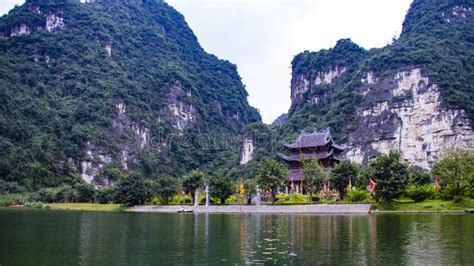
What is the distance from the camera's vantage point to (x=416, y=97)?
14788cm

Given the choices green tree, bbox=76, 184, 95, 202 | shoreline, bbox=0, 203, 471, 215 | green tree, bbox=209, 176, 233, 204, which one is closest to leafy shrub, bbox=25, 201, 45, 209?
green tree, bbox=76, 184, 95, 202

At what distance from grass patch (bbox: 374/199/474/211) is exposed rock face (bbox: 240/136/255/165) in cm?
11790

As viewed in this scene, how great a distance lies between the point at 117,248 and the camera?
29031mm

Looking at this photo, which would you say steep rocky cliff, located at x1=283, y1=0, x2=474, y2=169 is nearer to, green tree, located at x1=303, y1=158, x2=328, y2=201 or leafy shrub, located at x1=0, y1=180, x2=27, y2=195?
green tree, located at x1=303, y1=158, x2=328, y2=201

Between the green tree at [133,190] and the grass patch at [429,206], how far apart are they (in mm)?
43130

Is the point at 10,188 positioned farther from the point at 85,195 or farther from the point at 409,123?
the point at 409,123

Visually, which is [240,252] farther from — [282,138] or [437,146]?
[282,138]

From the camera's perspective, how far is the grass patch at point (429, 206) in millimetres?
58850

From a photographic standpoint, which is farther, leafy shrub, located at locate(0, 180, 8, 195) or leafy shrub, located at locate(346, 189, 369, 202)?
leafy shrub, located at locate(0, 180, 8, 195)

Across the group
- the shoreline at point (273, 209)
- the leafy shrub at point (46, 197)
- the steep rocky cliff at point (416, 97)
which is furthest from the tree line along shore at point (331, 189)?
the steep rocky cliff at point (416, 97)

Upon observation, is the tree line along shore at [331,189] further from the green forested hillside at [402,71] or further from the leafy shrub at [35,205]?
the green forested hillside at [402,71]

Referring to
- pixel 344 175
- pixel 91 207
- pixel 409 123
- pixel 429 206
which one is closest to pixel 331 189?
pixel 344 175

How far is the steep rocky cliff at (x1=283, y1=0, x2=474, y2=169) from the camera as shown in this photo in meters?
136

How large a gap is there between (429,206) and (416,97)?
312 feet
